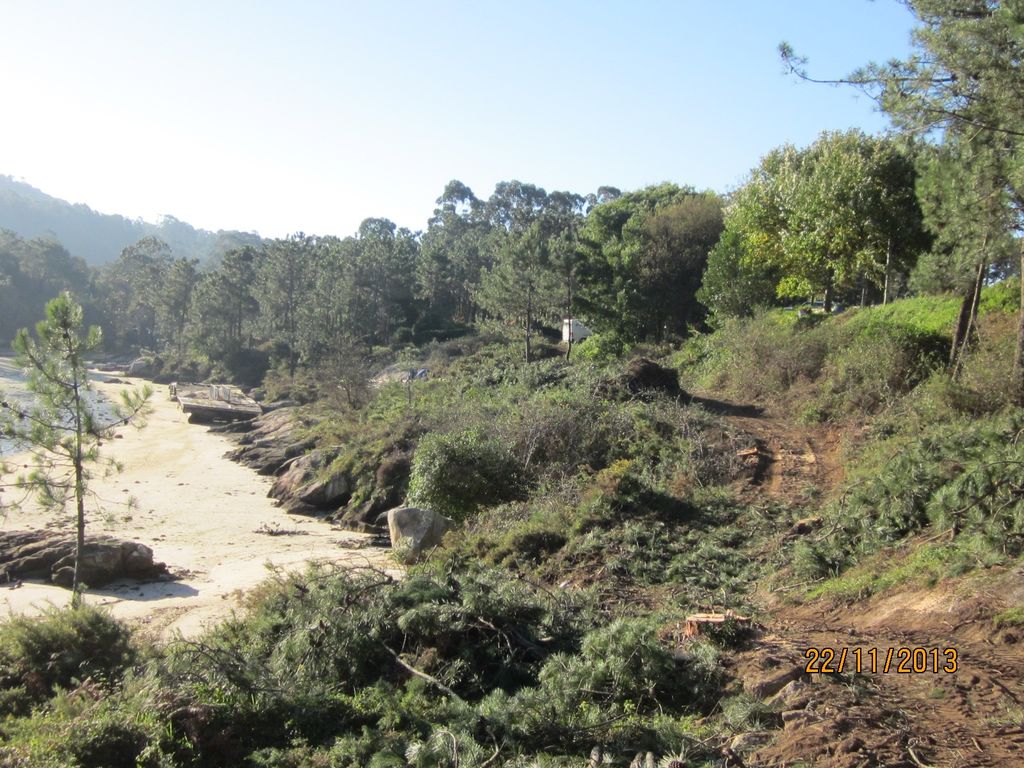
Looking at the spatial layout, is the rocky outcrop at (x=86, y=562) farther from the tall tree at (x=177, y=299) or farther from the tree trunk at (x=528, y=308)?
the tall tree at (x=177, y=299)

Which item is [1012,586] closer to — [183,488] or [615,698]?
[615,698]

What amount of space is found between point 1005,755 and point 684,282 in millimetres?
33964

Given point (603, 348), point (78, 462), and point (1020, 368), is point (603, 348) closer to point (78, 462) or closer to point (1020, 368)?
point (1020, 368)

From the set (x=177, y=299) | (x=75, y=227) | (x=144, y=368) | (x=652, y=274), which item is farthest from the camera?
(x=75, y=227)

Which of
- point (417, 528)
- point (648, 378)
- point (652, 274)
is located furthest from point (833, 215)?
point (417, 528)

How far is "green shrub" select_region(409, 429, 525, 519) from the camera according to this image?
1736 centimetres

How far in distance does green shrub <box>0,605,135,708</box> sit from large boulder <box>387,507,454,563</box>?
19.7 feet

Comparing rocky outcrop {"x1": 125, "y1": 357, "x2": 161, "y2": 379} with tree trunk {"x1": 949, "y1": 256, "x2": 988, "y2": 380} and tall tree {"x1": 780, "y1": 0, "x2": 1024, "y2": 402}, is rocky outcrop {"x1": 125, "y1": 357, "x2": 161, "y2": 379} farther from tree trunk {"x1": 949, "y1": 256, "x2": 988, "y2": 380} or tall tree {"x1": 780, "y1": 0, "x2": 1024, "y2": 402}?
tall tree {"x1": 780, "y1": 0, "x2": 1024, "y2": 402}

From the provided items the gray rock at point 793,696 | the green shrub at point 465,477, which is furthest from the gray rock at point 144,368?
the gray rock at point 793,696

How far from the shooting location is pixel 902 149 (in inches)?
384

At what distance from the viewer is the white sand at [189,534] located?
14328mm

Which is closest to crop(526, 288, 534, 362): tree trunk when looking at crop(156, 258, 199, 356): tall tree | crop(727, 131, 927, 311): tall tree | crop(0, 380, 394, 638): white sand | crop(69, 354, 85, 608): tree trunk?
crop(727, 131, 927, 311): tall tree

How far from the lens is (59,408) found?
46.1ft
